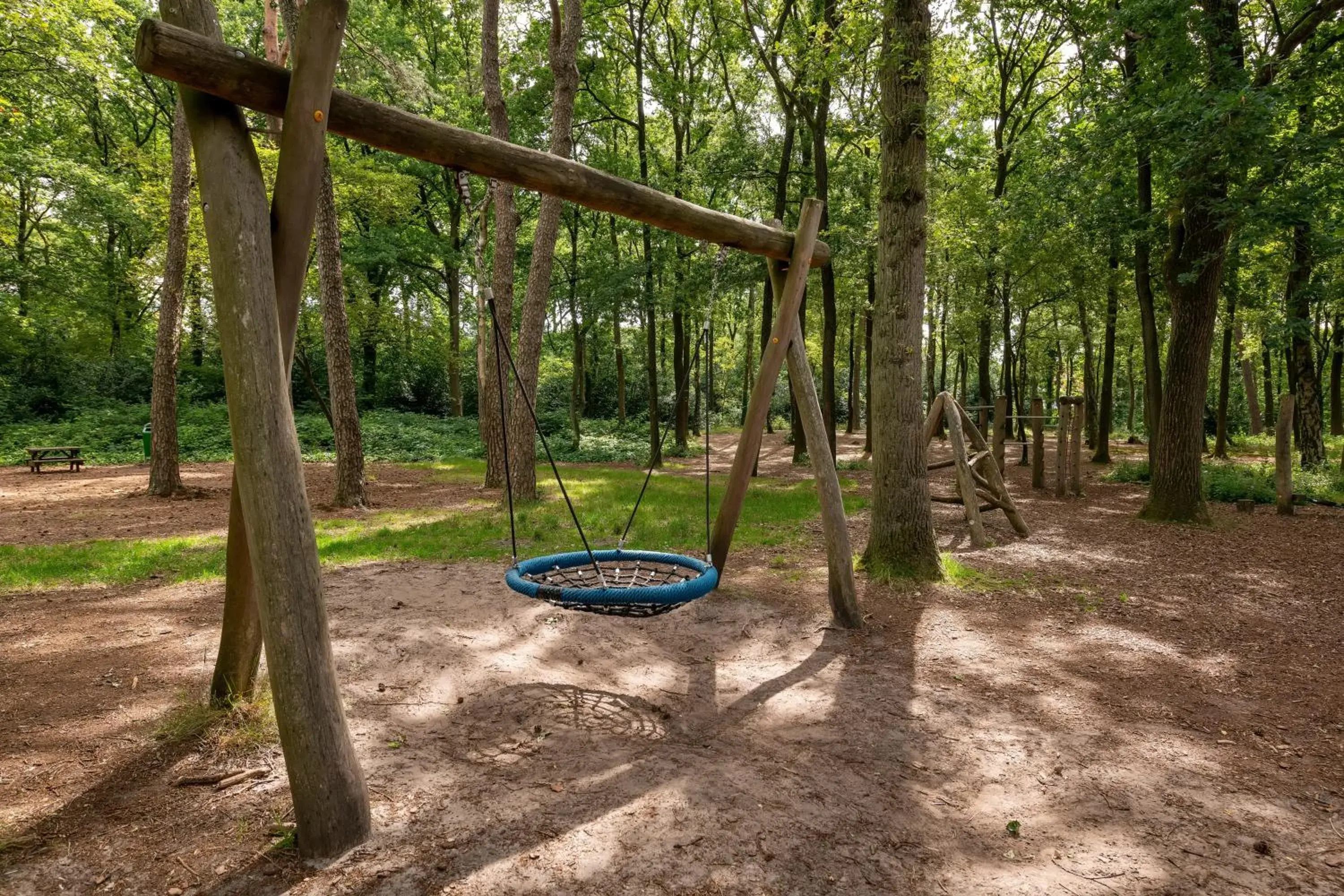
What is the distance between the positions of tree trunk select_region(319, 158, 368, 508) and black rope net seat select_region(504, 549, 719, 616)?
6256 millimetres

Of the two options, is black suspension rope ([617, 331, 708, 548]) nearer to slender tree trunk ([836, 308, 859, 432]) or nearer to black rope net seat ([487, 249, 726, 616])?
black rope net seat ([487, 249, 726, 616])

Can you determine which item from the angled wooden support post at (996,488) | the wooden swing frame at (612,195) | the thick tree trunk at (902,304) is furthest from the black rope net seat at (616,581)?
the angled wooden support post at (996,488)

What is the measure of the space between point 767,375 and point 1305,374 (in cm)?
1455

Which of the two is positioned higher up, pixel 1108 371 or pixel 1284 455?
pixel 1108 371

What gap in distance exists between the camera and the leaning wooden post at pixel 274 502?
2.31 m

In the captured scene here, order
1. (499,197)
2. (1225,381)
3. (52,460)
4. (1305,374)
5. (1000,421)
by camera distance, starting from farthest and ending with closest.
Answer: (1225,381) < (52,460) < (1305,374) < (1000,421) < (499,197)

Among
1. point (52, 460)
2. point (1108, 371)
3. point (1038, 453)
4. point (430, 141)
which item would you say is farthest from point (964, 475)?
point (52, 460)

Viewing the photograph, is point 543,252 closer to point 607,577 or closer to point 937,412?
point 937,412

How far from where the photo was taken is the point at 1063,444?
11.2 meters

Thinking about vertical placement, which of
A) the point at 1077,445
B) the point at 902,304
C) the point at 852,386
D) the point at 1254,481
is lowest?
the point at 1254,481

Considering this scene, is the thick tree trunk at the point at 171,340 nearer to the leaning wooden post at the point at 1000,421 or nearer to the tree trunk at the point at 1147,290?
the leaning wooden post at the point at 1000,421

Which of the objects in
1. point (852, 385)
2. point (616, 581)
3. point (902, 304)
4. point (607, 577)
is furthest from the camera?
point (852, 385)

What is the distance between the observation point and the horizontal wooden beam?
7.79 feet

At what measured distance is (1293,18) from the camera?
37.1 feet
